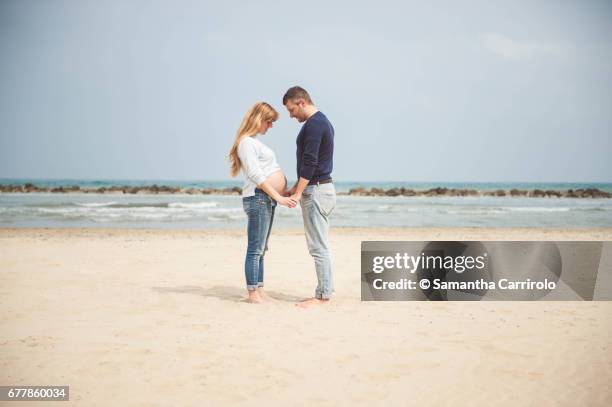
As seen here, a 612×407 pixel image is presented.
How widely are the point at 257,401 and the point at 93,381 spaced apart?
40.8 inches

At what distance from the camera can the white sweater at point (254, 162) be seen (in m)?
5.17

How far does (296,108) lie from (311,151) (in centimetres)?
46

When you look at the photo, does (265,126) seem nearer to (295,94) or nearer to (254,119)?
(254,119)

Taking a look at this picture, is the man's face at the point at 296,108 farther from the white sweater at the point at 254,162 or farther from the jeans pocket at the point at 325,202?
the jeans pocket at the point at 325,202

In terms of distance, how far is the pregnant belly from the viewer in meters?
5.30

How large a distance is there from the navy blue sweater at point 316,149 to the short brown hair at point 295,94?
0.20 metres

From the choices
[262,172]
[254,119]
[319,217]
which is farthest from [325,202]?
[254,119]

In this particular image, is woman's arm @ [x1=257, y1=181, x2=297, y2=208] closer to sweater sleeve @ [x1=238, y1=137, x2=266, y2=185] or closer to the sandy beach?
sweater sleeve @ [x1=238, y1=137, x2=266, y2=185]

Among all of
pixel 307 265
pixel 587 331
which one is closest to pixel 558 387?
pixel 587 331

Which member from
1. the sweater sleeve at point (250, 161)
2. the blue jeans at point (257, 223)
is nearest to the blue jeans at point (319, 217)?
the blue jeans at point (257, 223)

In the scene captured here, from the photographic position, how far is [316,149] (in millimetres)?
5090

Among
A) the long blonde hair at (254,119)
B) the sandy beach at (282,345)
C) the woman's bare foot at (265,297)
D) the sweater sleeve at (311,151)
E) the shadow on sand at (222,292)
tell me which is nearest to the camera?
the sandy beach at (282,345)

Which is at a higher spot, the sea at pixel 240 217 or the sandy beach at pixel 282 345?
the sandy beach at pixel 282 345

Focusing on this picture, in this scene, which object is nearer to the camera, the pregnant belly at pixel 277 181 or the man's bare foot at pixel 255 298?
the pregnant belly at pixel 277 181
